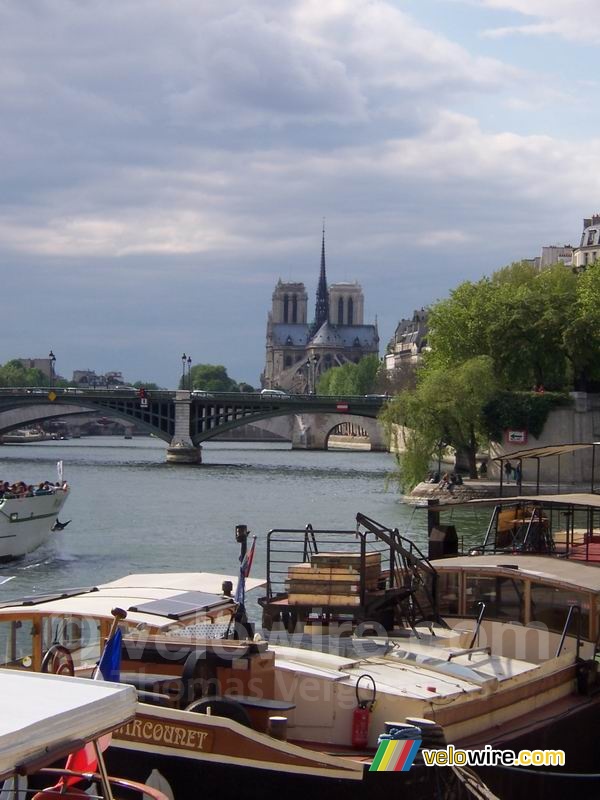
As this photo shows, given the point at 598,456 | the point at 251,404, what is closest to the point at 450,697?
the point at 598,456

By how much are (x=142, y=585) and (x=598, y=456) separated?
35.6 meters

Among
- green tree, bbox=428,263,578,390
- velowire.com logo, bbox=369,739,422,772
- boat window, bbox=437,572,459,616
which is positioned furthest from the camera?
green tree, bbox=428,263,578,390

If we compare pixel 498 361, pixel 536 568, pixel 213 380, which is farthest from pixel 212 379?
pixel 536 568

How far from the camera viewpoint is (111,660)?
7945 millimetres

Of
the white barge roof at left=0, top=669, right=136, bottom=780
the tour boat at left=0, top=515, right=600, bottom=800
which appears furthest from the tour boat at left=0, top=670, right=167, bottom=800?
the tour boat at left=0, top=515, right=600, bottom=800

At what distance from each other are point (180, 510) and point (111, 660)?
33262mm

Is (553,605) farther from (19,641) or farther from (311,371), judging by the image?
(311,371)

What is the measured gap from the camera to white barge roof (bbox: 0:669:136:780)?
5.23 metres

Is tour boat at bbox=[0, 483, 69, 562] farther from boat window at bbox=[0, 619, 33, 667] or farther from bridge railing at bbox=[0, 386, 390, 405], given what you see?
bridge railing at bbox=[0, 386, 390, 405]

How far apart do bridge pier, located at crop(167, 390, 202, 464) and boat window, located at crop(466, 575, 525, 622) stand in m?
57.8

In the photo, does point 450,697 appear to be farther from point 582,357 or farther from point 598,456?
point 582,357

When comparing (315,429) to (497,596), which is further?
(315,429)

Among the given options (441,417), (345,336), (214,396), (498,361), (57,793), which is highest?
(345,336)

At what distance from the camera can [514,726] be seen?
9656 mm
